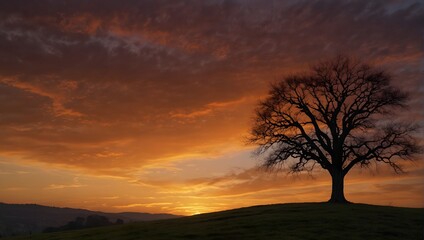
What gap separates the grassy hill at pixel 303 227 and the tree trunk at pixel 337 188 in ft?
21.6

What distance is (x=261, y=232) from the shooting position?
32000mm

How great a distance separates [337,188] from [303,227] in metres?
19.9

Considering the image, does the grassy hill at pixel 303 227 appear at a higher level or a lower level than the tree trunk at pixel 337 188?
lower

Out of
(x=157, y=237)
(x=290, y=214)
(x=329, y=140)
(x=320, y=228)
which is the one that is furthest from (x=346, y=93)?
(x=157, y=237)

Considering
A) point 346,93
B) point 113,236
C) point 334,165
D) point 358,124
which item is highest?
point 346,93

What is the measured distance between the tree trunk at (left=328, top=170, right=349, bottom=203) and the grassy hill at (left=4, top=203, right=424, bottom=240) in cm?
658

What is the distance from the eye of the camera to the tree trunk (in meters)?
51.2

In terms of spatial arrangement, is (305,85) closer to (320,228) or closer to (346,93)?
(346,93)

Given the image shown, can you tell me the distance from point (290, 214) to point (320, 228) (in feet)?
28.4

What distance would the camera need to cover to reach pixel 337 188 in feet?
169

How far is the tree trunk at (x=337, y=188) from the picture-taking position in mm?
51156

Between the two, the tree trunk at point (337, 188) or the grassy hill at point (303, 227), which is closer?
the grassy hill at point (303, 227)

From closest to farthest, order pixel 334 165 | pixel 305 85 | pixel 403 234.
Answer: pixel 403 234 < pixel 334 165 < pixel 305 85

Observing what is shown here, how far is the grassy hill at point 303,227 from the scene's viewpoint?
100 feet
